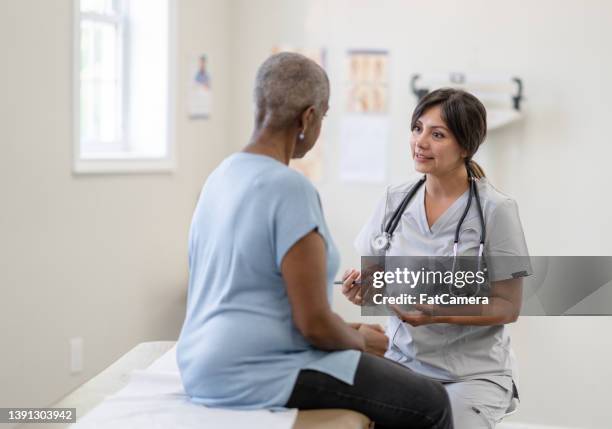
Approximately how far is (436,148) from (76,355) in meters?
1.63

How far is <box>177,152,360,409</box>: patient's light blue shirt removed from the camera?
1530 mm

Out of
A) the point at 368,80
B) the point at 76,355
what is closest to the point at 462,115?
the point at 368,80

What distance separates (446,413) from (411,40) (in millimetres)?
2249

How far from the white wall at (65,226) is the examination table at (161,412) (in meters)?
0.90

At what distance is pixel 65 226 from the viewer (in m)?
2.92

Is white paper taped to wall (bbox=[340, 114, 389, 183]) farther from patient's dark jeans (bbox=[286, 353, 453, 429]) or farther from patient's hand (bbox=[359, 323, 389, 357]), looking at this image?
patient's dark jeans (bbox=[286, 353, 453, 429])

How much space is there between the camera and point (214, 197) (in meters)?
1.63

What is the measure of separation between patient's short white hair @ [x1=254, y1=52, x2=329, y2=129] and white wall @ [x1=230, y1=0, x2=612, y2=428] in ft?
6.72

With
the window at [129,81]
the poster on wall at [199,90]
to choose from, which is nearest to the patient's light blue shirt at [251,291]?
the window at [129,81]

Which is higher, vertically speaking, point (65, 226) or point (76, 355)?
point (65, 226)

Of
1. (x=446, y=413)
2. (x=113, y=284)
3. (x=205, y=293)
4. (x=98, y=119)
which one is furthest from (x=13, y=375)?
(x=446, y=413)

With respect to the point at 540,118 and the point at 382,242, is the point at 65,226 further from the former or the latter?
the point at 540,118

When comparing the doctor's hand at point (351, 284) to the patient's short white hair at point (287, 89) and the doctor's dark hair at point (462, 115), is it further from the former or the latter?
the patient's short white hair at point (287, 89)

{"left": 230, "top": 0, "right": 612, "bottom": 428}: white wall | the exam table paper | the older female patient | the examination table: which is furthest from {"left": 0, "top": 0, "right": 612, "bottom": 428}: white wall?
the older female patient
